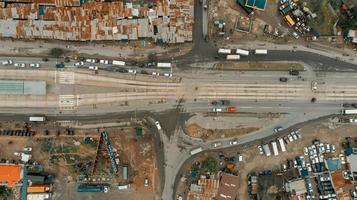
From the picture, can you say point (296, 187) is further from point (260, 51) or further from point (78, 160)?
point (78, 160)

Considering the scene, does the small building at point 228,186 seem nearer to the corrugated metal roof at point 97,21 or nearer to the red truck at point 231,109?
the red truck at point 231,109

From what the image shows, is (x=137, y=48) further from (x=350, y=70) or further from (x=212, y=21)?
(x=350, y=70)

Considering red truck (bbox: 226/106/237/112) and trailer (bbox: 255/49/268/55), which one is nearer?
red truck (bbox: 226/106/237/112)

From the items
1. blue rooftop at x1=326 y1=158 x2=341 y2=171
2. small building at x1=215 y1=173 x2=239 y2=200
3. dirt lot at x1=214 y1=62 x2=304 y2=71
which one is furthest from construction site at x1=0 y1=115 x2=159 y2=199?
blue rooftop at x1=326 y1=158 x2=341 y2=171

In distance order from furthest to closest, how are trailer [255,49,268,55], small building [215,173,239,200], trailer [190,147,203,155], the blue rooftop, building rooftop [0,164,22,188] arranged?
trailer [255,49,268,55] → the blue rooftop → trailer [190,147,203,155] → small building [215,173,239,200] → building rooftop [0,164,22,188]

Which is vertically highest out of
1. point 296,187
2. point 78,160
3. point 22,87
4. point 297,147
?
point 22,87

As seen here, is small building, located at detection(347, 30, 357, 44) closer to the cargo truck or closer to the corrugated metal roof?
the corrugated metal roof

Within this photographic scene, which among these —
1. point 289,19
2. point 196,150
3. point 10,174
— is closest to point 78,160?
point 10,174

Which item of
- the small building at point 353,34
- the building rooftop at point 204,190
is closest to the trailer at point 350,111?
the small building at point 353,34
